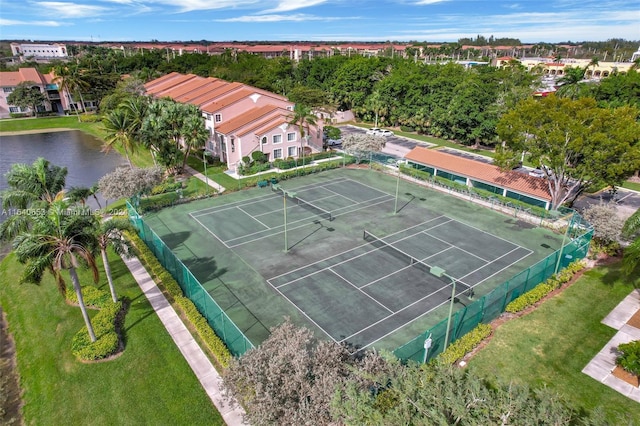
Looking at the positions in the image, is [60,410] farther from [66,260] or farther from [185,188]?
[185,188]

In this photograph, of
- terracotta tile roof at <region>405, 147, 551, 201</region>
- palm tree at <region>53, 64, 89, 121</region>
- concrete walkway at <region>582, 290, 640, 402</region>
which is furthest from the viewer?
palm tree at <region>53, 64, 89, 121</region>

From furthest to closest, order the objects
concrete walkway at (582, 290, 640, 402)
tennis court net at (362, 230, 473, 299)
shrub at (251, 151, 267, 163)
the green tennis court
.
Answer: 1. shrub at (251, 151, 267, 163)
2. tennis court net at (362, 230, 473, 299)
3. the green tennis court
4. concrete walkway at (582, 290, 640, 402)

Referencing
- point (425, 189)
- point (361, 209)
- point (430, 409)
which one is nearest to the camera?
point (430, 409)

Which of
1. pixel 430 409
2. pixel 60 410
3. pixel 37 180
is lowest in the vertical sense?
pixel 60 410

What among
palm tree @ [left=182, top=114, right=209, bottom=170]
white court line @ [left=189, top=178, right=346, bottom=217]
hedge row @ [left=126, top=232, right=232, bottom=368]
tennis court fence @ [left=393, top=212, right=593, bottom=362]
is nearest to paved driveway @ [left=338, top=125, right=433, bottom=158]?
white court line @ [left=189, top=178, right=346, bottom=217]

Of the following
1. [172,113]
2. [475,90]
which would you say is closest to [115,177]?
[172,113]

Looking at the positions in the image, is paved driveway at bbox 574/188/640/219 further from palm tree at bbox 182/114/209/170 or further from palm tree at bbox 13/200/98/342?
palm tree at bbox 13/200/98/342
